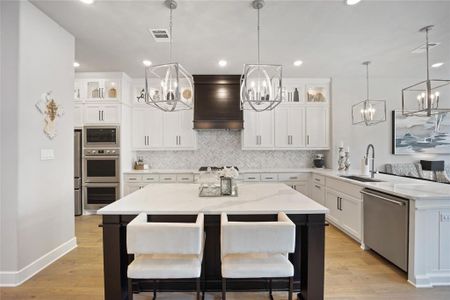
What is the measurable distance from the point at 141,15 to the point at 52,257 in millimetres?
2965

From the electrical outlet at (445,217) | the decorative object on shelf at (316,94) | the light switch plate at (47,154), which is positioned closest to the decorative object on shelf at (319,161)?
the decorative object on shelf at (316,94)

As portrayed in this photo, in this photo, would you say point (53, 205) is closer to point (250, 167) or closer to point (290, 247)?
point (290, 247)

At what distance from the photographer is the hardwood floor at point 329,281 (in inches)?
89.0

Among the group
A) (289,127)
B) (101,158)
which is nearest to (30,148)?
(101,158)

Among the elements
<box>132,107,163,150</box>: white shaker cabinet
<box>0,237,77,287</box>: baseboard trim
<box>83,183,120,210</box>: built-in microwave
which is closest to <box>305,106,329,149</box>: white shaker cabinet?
<box>132,107,163,150</box>: white shaker cabinet

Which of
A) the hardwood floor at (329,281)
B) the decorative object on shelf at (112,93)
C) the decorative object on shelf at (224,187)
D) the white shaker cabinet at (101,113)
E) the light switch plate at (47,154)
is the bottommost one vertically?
the hardwood floor at (329,281)

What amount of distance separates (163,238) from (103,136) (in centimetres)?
386

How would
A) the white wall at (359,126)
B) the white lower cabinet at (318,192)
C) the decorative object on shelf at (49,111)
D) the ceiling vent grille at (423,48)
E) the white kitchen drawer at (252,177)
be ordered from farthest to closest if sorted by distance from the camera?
the white wall at (359,126)
the white kitchen drawer at (252,177)
the white lower cabinet at (318,192)
the ceiling vent grille at (423,48)
the decorative object on shelf at (49,111)

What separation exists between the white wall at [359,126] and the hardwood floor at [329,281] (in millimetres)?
2546

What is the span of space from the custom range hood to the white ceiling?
22.6 inches

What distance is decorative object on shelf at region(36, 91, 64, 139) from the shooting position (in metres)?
2.75

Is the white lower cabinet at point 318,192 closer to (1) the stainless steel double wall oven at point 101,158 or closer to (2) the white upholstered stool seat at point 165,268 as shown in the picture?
(2) the white upholstered stool seat at point 165,268

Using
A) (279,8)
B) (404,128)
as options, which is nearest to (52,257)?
(279,8)

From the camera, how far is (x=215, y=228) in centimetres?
228
